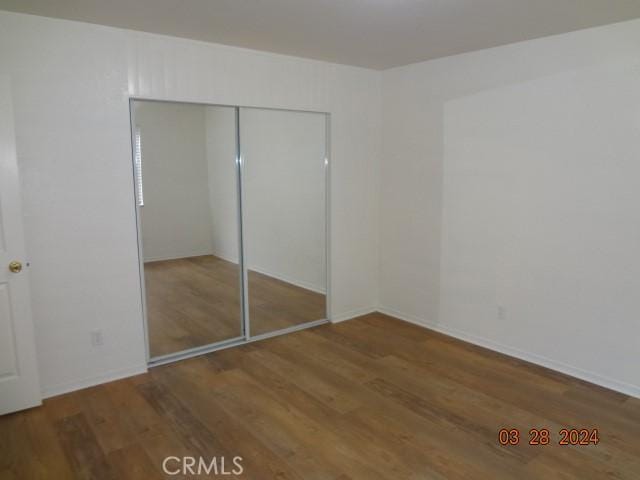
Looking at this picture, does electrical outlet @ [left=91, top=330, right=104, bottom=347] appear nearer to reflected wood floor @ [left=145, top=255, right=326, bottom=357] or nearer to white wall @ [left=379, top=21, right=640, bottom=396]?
reflected wood floor @ [left=145, top=255, right=326, bottom=357]

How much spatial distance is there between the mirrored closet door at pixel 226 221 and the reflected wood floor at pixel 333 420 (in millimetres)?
410

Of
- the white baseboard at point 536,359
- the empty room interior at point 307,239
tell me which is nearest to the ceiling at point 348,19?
the empty room interior at point 307,239

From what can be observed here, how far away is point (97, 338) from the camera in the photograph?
3.33 metres

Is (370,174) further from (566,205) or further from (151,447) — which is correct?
(151,447)

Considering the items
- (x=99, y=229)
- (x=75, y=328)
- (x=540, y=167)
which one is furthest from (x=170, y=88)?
(x=540, y=167)

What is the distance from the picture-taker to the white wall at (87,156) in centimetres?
297

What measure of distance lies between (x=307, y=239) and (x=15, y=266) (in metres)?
2.42

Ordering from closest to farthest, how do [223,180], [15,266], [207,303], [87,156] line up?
[15,266], [87,156], [223,180], [207,303]

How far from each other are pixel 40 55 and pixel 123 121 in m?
0.62

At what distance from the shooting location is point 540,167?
3496mm

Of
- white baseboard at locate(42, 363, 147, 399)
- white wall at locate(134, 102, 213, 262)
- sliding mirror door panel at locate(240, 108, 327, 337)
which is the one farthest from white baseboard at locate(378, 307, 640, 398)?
white baseboard at locate(42, 363, 147, 399)

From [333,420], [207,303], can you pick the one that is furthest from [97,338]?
[333,420]

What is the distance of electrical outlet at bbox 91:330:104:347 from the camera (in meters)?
3.32
